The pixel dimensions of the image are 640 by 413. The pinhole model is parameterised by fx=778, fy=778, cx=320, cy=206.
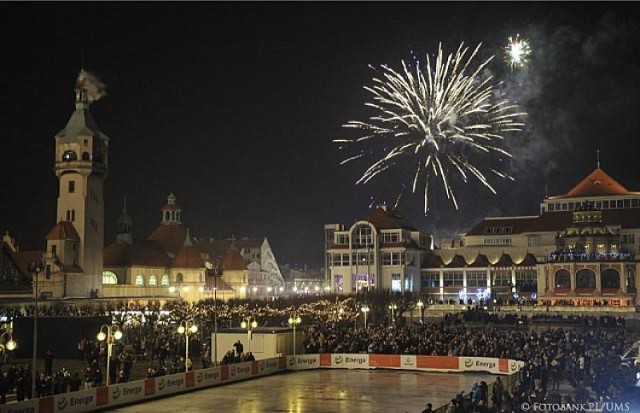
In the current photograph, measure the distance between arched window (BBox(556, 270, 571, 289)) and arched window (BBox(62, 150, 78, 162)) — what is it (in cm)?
5427

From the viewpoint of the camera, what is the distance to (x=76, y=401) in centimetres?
2759

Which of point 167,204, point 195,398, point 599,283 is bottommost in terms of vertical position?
point 195,398

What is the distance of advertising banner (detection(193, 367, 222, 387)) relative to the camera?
34750 mm

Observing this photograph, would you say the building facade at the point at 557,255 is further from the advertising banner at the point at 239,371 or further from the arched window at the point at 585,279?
the advertising banner at the point at 239,371

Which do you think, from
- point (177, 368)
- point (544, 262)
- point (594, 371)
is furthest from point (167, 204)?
point (594, 371)

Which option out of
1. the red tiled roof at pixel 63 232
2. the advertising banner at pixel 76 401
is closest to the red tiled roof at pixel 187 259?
the red tiled roof at pixel 63 232

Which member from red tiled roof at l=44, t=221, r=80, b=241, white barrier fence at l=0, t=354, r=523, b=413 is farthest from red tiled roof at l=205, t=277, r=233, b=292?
white barrier fence at l=0, t=354, r=523, b=413

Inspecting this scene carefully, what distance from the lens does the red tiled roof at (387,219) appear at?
317ft

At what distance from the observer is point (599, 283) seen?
8238 centimetres

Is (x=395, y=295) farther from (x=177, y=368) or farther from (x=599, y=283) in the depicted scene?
(x=177, y=368)

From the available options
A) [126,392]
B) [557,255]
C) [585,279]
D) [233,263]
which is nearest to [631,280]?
[585,279]

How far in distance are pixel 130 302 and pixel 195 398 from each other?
49.7 meters

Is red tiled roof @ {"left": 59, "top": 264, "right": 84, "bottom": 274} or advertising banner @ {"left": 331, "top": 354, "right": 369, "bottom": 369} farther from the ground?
red tiled roof @ {"left": 59, "top": 264, "right": 84, "bottom": 274}

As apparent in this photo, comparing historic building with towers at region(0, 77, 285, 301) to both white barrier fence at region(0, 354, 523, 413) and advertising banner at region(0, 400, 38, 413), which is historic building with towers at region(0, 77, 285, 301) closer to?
white barrier fence at region(0, 354, 523, 413)
